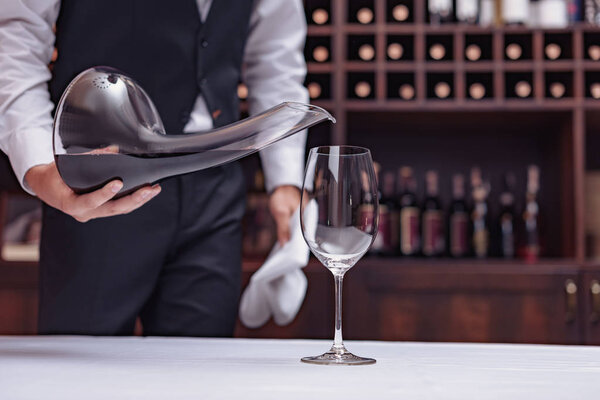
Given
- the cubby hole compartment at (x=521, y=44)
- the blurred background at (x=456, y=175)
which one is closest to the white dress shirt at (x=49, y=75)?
the blurred background at (x=456, y=175)

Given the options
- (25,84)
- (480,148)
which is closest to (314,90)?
(480,148)

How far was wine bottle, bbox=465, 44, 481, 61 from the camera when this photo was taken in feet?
6.84

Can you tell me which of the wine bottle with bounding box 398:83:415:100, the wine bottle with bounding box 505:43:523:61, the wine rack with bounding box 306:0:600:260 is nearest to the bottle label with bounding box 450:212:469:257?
the wine rack with bounding box 306:0:600:260

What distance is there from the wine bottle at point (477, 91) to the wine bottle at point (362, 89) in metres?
0.33

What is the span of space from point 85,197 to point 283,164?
1.58 feet

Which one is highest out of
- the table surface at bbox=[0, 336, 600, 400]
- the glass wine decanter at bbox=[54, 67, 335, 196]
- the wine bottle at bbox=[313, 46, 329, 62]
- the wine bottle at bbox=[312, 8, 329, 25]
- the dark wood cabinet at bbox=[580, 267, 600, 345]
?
the wine bottle at bbox=[312, 8, 329, 25]

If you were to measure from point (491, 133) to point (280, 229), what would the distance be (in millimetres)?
1419

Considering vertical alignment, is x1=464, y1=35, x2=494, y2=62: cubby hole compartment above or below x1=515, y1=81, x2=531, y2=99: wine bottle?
above

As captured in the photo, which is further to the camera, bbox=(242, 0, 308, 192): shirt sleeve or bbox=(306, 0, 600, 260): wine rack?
bbox=(306, 0, 600, 260): wine rack

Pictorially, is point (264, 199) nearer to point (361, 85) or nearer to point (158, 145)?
point (361, 85)

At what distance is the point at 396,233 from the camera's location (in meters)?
2.10

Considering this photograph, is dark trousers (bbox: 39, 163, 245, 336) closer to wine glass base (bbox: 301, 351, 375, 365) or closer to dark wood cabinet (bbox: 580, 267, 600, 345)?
wine glass base (bbox: 301, 351, 375, 365)

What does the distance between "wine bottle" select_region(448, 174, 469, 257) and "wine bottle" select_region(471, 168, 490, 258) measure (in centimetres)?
3

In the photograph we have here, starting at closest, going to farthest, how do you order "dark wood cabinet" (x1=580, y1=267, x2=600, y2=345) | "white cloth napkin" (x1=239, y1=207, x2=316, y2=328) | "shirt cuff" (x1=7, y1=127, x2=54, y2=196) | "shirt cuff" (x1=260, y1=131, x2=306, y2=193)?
"shirt cuff" (x1=7, y1=127, x2=54, y2=196), "white cloth napkin" (x1=239, y1=207, x2=316, y2=328), "shirt cuff" (x1=260, y1=131, x2=306, y2=193), "dark wood cabinet" (x1=580, y1=267, x2=600, y2=345)
